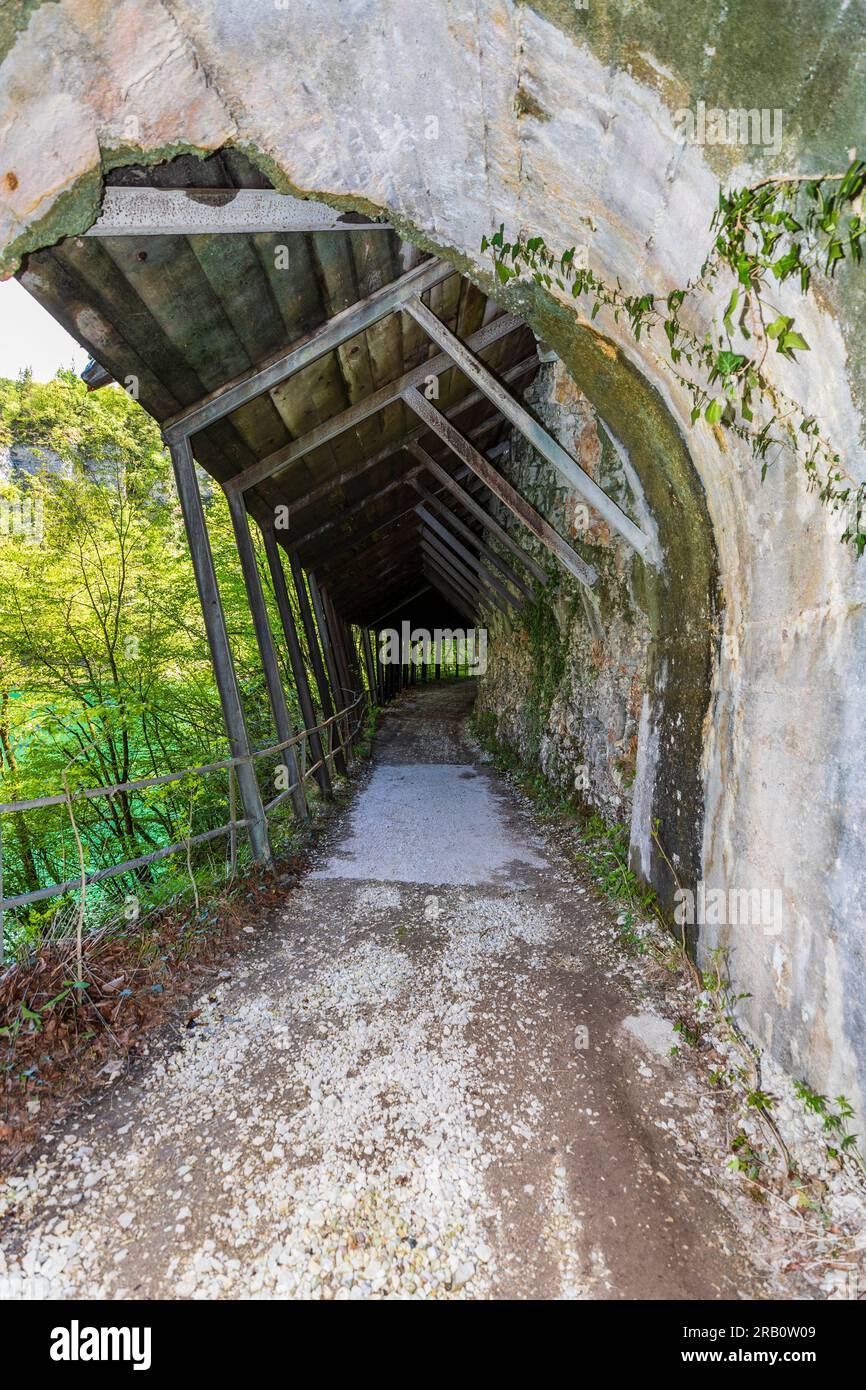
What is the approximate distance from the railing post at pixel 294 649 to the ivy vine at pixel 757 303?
15.7ft

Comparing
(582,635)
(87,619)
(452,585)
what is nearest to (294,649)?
(87,619)

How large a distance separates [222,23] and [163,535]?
6420mm

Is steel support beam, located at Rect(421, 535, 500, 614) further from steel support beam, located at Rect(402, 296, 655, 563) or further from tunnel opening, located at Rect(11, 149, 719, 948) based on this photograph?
steel support beam, located at Rect(402, 296, 655, 563)

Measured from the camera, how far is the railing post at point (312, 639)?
8.62 m

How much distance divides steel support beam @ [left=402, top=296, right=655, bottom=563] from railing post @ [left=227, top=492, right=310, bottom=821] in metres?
2.27

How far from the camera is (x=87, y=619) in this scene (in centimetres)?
713

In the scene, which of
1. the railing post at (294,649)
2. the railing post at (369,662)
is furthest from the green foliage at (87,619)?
the railing post at (369,662)

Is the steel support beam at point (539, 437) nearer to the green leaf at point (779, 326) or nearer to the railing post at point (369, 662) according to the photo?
the green leaf at point (779, 326)

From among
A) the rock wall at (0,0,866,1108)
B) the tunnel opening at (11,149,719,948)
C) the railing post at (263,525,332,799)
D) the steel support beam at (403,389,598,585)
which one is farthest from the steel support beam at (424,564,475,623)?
the rock wall at (0,0,866,1108)

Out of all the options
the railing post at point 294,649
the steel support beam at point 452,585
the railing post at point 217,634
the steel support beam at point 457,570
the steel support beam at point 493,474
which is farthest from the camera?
the steel support beam at point 452,585

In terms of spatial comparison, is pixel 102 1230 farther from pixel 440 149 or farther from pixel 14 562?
pixel 14 562

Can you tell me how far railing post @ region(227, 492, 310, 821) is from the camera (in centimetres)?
565

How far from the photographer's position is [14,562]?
6613 millimetres

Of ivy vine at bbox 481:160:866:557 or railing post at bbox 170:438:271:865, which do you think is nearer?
A: ivy vine at bbox 481:160:866:557
